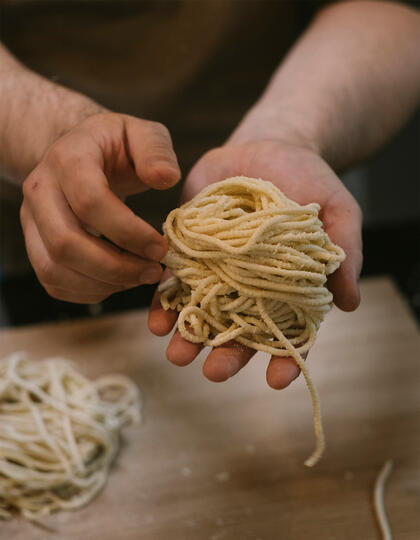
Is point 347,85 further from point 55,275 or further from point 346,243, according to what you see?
point 55,275

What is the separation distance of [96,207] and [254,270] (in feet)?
0.65

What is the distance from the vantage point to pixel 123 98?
3.28 feet

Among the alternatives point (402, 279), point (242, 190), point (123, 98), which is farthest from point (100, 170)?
point (402, 279)

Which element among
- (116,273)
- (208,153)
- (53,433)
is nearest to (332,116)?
(208,153)

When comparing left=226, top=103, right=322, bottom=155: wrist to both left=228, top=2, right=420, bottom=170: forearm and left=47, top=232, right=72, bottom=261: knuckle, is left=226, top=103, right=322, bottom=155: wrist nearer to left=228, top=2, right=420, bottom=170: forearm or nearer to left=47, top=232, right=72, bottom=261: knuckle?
left=228, top=2, right=420, bottom=170: forearm

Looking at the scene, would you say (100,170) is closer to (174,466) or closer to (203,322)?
(203,322)

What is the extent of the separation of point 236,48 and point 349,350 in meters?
0.65

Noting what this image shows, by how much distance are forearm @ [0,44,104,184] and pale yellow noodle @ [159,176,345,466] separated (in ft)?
0.61

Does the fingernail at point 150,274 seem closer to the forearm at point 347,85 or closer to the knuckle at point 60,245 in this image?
the knuckle at point 60,245

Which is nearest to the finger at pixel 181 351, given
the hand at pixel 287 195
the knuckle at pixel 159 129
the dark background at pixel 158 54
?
the hand at pixel 287 195

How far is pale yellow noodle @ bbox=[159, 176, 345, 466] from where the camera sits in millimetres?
674

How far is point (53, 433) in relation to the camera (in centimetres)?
98

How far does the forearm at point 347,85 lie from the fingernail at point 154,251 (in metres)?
0.38

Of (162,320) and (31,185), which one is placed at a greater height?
(31,185)
